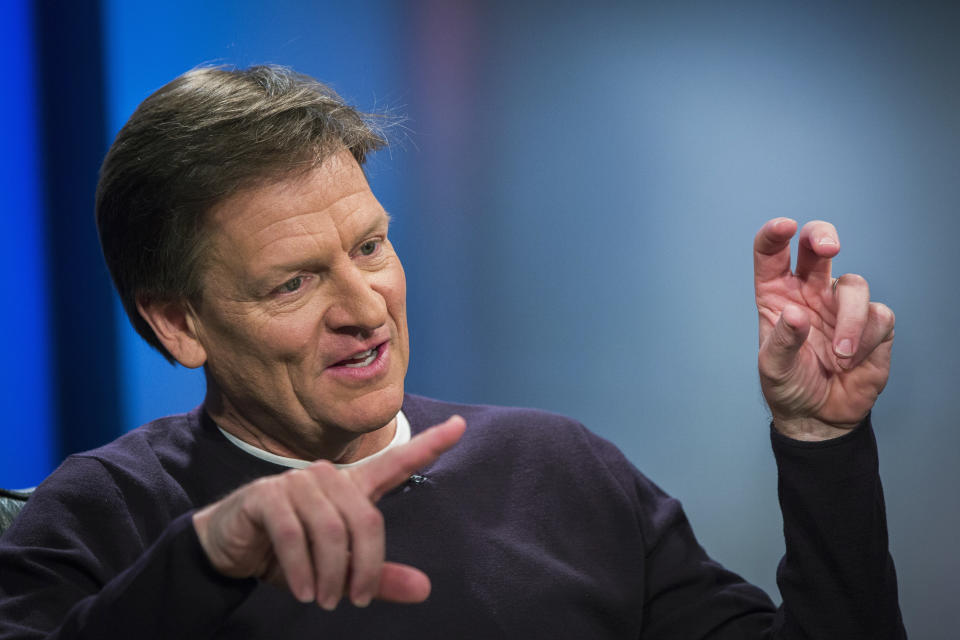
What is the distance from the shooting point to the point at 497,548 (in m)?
1.44

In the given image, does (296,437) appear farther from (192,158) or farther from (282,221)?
(192,158)

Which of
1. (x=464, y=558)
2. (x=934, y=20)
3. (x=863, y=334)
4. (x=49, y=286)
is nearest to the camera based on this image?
(x=863, y=334)

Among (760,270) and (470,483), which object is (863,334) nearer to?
(760,270)

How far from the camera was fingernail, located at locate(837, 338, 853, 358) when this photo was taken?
3.76 feet

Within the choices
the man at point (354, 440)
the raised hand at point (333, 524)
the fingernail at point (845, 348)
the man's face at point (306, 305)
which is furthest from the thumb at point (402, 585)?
the fingernail at point (845, 348)

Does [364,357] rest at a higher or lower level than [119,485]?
higher

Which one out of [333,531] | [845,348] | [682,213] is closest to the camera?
[333,531]

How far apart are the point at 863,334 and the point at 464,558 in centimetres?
65

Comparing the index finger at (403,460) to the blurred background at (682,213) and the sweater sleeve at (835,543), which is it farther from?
the blurred background at (682,213)

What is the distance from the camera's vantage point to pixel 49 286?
7.22 feet

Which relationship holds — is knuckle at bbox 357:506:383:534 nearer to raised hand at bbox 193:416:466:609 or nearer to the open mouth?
raised hand at bbox 193:416:466:609

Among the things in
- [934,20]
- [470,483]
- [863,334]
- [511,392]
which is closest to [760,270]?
[863,334]

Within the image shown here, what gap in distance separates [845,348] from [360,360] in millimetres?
656

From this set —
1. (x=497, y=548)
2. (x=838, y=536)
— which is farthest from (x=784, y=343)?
(x=497, y=548)
